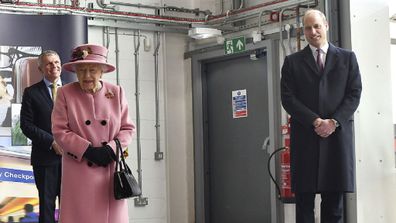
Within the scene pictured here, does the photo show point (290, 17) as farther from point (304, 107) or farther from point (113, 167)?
point (113, 167)

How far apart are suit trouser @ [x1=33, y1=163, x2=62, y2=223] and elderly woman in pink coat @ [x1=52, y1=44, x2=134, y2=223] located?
1.04 meters

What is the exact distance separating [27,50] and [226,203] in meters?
2.85

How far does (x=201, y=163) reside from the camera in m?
8.62

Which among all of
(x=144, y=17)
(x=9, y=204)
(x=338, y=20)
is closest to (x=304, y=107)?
(x=338, y=20)

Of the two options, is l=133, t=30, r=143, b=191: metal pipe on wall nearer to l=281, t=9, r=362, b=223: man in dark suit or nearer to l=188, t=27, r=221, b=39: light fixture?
l=188, t=27, r=221, b=39: light fixture

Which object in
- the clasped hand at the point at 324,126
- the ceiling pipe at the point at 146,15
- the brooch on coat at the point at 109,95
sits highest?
the ceiling pipe at the point at 146,15

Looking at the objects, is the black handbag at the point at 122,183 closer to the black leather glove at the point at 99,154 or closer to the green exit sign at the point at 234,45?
the black leather glove at the point at 99,154

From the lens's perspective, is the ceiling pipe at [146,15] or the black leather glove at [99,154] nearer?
the black leather glove at [99,154]

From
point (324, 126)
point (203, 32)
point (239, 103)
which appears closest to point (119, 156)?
point (324, 126)

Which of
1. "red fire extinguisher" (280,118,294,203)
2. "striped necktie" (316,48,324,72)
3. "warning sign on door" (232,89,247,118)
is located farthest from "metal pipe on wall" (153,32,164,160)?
"striped necktie" (316,48,324,72)

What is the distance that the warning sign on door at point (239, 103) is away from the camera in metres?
8.12

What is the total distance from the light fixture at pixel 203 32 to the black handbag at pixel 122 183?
3.83 m

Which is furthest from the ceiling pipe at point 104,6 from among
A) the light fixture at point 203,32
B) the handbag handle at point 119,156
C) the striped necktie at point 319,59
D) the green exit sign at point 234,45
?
the handbag handle at point 119,156

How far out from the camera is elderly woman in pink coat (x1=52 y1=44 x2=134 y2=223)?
4.03m
